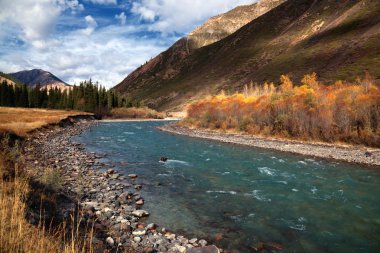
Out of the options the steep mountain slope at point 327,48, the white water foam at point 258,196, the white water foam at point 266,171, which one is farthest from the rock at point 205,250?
the steep mountain slope at point 327,48

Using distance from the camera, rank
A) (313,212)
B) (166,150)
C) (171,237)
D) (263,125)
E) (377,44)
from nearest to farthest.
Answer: (171,237) → (313,212) → (166,150) → (263,125) → (377,44)

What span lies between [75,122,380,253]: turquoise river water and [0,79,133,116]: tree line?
106957mm

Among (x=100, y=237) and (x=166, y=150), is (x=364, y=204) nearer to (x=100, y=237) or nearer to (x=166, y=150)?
(x=100, y=237)

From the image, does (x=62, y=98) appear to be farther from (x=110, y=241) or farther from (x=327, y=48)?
(x=110, y=241)

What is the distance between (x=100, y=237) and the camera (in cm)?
1074

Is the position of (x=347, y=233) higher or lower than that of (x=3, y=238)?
lower

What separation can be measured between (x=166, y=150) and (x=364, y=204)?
81.0 ft

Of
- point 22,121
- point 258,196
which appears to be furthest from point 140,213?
point 22,121

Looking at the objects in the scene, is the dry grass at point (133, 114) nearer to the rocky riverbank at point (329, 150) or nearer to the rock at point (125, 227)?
the rocky riverbank at point (329, 150)

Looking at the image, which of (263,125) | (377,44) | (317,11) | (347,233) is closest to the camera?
(347,233)

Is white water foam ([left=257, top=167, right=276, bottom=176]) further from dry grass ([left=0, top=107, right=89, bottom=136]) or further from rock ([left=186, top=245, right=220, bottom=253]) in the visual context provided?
dry grass ([left=0, top=107, right=89, bottom=136])

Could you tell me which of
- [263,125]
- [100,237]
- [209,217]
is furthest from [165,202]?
[263,125]

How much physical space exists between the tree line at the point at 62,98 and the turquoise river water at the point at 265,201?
4211 inches

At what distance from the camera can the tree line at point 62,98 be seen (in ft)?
392
